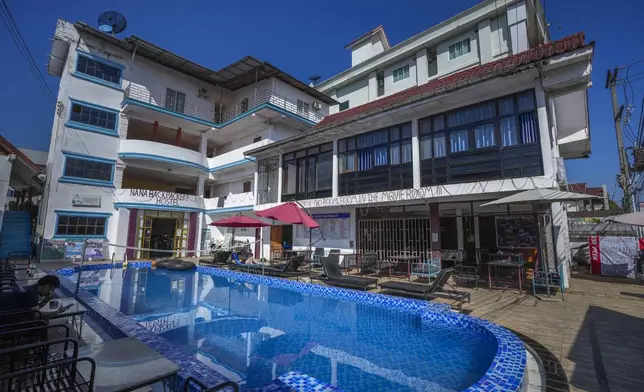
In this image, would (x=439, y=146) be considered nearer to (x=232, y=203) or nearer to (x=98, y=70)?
(x=232, y=203)

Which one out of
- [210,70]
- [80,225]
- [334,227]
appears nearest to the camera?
[334,227]

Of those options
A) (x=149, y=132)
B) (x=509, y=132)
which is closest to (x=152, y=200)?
(x=149, y=132)

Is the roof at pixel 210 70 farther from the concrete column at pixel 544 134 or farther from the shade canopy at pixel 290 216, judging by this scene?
the concrete column at pixel 544 134

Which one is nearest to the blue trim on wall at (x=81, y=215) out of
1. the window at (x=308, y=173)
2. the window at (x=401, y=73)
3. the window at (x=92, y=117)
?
the window at (x=92, y=117)

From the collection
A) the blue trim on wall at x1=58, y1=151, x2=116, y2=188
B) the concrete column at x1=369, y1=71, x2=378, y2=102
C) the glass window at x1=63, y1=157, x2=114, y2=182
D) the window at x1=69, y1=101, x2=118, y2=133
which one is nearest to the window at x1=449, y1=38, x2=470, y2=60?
the concrete column at x1=369, y1=71, x2=378, y2=102

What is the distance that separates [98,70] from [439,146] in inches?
853

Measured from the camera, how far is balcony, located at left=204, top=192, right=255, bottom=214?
20008mm

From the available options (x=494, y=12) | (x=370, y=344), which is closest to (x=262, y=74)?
(x=494, y=12)

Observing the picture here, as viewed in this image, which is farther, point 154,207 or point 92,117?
point 154,207

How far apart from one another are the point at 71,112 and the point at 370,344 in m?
21.8

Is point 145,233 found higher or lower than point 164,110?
lower

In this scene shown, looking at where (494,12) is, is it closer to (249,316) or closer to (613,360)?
(613,360)

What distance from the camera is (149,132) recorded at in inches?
930

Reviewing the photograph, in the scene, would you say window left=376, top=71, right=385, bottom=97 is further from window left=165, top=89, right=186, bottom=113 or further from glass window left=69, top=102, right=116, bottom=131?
glass window left=69, top=102, right=116, bottom=131
